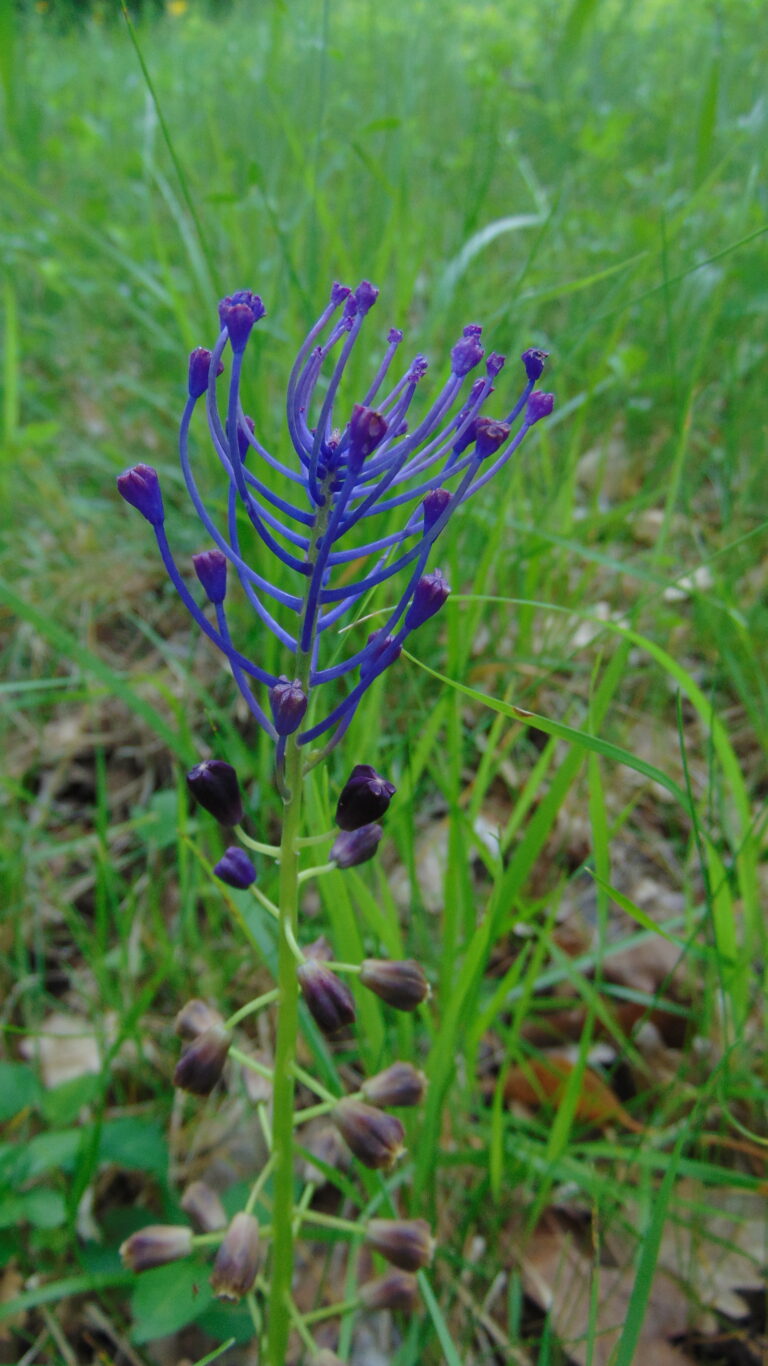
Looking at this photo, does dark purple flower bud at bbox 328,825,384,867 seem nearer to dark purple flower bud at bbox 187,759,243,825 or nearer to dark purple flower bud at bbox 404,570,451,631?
dark purple flower bud at bbox 187,759,243,825

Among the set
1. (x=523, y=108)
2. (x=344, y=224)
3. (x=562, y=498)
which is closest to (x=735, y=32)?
(x=523, y=108)

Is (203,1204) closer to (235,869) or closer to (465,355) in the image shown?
(235,869)

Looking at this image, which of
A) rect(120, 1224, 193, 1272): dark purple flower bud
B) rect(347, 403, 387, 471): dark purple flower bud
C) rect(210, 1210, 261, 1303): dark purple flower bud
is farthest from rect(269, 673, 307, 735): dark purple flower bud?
rect(120, 1224, 193, 1272): dark purple flower bud

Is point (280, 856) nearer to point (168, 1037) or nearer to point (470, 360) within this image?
point (470, 360)

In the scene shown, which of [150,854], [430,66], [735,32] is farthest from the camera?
[430,66]

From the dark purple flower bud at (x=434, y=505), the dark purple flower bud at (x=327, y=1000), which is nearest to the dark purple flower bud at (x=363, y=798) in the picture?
the dark purple flower bud at (x=327, y=1000)

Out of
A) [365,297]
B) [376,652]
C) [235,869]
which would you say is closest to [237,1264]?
[235,869]
